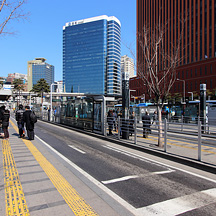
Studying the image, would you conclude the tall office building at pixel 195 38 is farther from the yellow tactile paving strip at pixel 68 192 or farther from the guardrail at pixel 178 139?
the yellow tactile paving strip at pixel 68 192

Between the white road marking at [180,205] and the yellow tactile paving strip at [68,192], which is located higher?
the yellow tactile paving strip at [68,192]

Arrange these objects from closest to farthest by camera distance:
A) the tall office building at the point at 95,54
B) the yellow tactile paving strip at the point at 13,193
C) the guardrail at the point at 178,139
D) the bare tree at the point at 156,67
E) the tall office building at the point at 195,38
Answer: the yellow tactile paving strip at the point at 13,193
the guardrail at the point at 178,139
the bare tree at the point at 156,67
the tall office building at the point at 195,38
the tall office building at the point at 95,54

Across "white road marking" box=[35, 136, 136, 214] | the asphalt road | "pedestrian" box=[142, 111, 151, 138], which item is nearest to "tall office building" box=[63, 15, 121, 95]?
"pedestrian" box=[142, 111, 151, 138]

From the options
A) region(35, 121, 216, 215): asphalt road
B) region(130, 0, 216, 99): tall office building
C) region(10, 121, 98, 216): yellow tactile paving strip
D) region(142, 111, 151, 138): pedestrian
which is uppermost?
region(130, 0, 216, 99): tall office building

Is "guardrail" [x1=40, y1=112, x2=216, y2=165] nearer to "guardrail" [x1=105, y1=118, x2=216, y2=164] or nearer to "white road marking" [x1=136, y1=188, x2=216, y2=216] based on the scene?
"guardrail" [x1=105, y1=118, x2=216, y2=164]

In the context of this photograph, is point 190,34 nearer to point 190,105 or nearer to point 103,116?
point 190,105

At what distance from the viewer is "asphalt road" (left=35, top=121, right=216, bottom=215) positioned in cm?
388

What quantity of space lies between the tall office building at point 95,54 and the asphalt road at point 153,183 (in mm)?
133833

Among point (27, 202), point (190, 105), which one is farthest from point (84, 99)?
point (190, 105)

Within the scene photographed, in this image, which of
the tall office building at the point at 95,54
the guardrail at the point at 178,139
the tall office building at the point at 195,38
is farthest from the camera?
the tall office building at the point at 95,54

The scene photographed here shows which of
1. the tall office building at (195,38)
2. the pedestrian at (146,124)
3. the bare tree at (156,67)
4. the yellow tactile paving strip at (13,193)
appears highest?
the tall office building at (195,38)

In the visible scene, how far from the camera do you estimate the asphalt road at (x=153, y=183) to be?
3.88 meters

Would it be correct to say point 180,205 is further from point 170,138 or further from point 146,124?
point 146,124

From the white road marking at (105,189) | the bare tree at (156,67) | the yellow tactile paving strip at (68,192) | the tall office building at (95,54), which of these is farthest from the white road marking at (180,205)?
the tall office building at (95,54)
